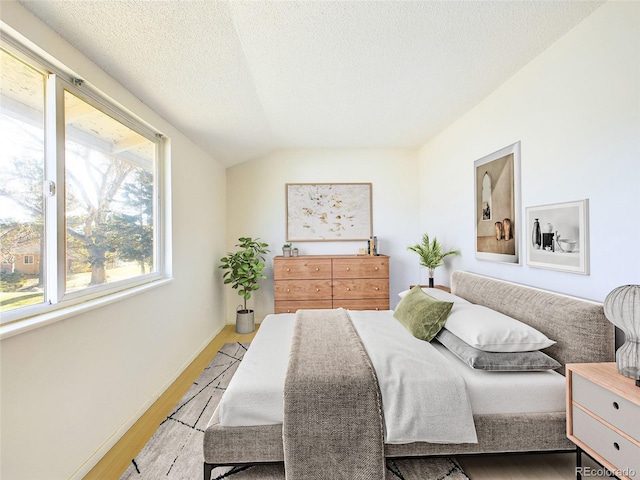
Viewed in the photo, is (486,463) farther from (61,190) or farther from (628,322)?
(61,190)

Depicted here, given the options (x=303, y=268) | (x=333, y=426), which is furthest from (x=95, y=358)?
(x=303, y=268)

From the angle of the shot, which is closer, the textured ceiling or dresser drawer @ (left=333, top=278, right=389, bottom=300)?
the textured ceiling

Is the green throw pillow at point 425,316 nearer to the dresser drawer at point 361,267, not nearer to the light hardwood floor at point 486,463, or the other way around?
the light hardwood floor at point 486,463

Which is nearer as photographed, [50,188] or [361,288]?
[50,188]

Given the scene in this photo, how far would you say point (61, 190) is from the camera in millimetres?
1589

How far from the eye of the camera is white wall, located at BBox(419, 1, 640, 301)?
5.09 ft

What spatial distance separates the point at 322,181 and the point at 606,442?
3.83 meters

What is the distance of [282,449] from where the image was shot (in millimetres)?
1515

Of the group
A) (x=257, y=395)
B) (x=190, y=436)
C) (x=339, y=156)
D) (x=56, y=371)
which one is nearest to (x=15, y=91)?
(x=56, y=371)

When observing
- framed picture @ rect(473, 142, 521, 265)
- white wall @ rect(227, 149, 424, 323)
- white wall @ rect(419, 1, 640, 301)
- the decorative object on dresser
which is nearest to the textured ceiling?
white wall @ rect(419, 1, 640, 301)

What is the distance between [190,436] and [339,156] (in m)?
3.79

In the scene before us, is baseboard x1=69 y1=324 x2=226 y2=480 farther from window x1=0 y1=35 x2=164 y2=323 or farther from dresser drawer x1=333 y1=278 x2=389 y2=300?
dresser drawer x1=333 y1=278 x2=389 y2=300

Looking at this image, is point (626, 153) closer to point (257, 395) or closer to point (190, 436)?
point (257, 395)

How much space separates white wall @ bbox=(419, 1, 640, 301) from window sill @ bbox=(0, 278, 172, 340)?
2.96 m
